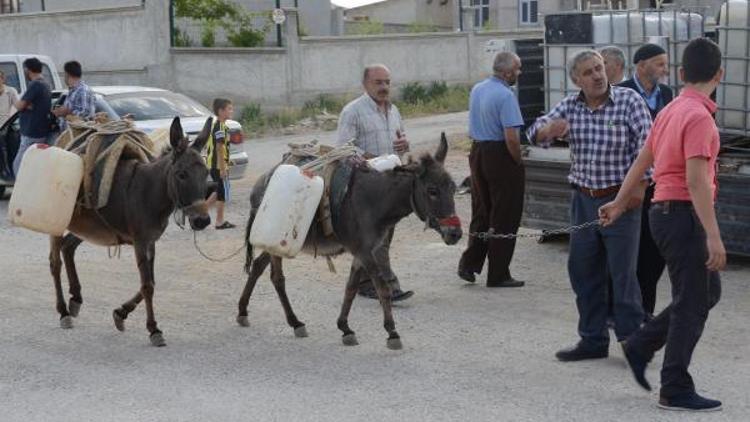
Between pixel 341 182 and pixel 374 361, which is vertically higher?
pixel 341 182

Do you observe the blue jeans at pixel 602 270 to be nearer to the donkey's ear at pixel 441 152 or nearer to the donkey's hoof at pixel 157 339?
the donkey's ear at pixel 441 152

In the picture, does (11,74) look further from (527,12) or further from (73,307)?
(527,12)

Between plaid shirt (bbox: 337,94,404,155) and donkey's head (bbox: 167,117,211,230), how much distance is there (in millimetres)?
1610

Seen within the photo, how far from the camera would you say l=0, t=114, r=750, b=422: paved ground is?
23.9ft

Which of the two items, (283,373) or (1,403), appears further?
(283,373)

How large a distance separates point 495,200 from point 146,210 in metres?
2.96

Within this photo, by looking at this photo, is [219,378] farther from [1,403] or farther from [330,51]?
[330,51]

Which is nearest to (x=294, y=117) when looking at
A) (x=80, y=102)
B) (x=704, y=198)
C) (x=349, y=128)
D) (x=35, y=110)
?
(x=35, y=110)

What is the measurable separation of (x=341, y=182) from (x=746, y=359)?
2.95m

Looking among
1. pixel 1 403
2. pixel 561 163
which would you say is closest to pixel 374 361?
pixel 1 403

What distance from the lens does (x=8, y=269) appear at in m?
12.2

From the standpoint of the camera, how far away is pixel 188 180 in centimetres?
890

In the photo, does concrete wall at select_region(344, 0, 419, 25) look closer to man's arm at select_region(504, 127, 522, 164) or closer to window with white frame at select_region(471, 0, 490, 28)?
window with white frame at select_region(471, 0, 490, 28)

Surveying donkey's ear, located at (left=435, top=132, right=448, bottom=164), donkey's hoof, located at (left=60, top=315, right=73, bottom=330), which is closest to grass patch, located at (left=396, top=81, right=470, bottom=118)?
donkey's hoof, located at (left=60, top=315, right=73, bottom=330)
